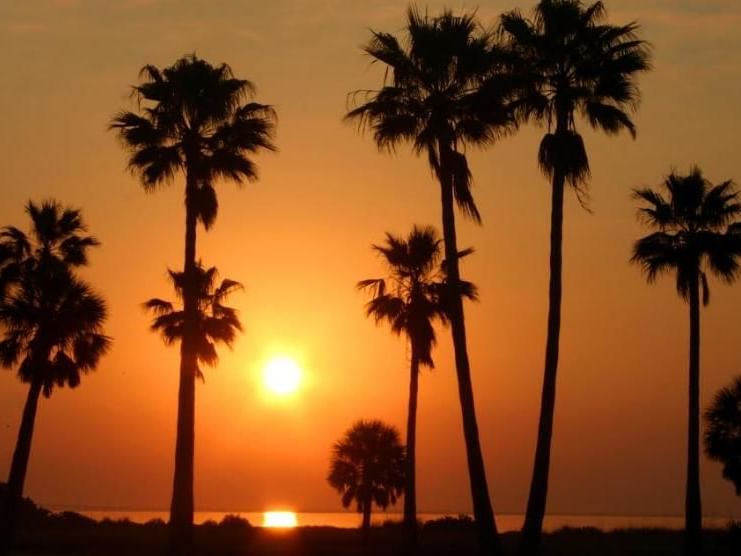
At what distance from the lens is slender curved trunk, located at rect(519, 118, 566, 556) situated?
3139 centimetres

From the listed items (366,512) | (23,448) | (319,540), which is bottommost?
(319,540)

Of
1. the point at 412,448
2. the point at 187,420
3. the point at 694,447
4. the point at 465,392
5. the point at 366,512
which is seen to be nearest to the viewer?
the point at 465,392

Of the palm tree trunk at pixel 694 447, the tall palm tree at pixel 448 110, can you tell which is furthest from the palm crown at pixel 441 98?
the palm tree trunk at pixel 694 447

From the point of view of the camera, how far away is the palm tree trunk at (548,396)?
1236 inches

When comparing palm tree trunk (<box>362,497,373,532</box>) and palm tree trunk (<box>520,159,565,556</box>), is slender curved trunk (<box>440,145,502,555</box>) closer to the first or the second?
palm tree trunk (<box>520,159,565,556</box>)

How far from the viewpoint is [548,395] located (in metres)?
32.2

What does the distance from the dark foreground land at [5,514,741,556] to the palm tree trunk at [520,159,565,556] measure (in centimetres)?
1009

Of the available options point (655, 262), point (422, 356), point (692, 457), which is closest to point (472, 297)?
point (422, 356)

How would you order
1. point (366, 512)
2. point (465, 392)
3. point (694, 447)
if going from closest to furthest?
point (465, 392) → point (694, 447) → point (366, 512)

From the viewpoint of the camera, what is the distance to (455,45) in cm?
3259

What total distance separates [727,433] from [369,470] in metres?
19.3

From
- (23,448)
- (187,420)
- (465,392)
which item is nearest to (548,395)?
(465,392)

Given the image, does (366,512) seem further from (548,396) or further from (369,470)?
(548,396)

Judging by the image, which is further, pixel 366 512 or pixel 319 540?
pixel 366 512
